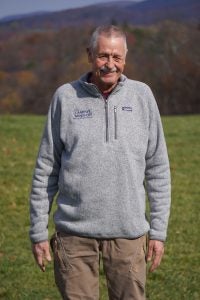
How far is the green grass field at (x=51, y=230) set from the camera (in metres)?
5.31

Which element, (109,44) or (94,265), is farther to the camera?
(94,265)

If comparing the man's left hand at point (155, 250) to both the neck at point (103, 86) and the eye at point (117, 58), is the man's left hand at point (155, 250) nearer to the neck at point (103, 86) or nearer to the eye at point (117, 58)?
the neck at point (103, 86)

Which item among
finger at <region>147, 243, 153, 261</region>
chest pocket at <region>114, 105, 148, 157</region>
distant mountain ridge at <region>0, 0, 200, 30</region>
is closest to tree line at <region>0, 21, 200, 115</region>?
distant mountain ridge at <region>0, 0, 200, 30</region>

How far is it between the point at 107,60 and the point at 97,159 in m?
0.46

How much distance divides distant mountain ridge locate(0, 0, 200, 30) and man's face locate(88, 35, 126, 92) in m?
57.8

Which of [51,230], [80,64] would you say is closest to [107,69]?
[51,230]

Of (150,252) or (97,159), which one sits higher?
(97,159)

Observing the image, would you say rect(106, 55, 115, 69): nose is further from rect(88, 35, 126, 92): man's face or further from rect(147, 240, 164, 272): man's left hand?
rect(147, 240, 164, 272): man's left hand

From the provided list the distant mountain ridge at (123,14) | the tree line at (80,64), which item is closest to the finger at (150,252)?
the tree line at (80,64)

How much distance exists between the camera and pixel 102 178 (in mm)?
3266

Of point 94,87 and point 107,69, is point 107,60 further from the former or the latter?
point 94,87

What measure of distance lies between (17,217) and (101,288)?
8.08 feet

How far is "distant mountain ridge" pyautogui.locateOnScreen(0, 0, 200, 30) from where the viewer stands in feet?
203

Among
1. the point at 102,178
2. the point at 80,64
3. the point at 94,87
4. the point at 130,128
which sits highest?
the point at 94,87
